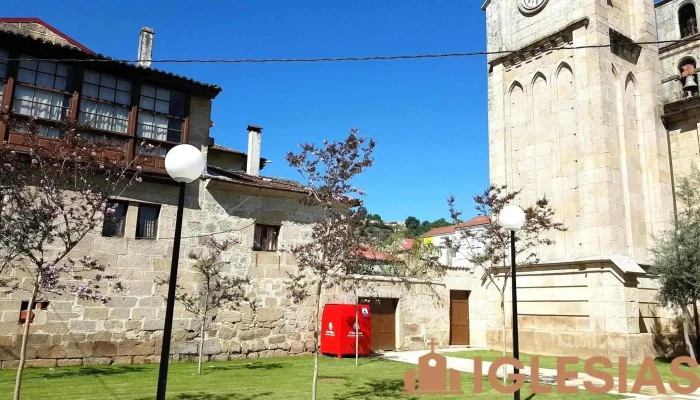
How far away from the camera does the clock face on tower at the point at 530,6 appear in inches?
761

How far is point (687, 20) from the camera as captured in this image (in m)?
23.5

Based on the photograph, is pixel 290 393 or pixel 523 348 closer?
pixel 290 393

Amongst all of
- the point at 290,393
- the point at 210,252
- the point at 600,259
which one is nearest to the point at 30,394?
the point at 290,393

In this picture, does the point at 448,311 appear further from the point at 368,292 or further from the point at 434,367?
the point at 434,367

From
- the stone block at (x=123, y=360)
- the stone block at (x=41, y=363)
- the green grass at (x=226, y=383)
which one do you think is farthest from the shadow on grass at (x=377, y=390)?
the stone block at (x=41, y=363)

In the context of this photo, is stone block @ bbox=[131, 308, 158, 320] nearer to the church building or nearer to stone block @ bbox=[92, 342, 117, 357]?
stone block @ bbox=[92, 342, 117, 357]

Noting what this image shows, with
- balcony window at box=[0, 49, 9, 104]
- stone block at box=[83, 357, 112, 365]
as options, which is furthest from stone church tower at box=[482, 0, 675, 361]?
balcony window at box=[0, 49, 9, 104]

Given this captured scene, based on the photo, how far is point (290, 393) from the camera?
28.7ft

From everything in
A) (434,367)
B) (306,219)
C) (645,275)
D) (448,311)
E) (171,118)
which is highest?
(171,118)

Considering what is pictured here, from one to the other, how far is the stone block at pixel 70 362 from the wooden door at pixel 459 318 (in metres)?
12.7

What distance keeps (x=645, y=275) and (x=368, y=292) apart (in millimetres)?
8845

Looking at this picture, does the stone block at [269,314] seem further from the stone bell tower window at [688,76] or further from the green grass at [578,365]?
the stone bell tower window at [688,76]

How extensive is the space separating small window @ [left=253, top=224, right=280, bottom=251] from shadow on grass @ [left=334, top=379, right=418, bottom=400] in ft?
21.2

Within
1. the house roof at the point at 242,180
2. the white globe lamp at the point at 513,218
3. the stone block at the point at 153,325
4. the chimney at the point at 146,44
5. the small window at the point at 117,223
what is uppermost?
the chimney at the point at 146,44
